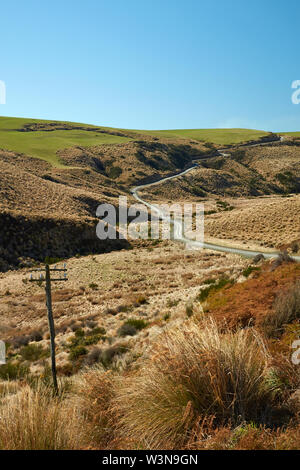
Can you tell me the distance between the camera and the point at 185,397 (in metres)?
3.55

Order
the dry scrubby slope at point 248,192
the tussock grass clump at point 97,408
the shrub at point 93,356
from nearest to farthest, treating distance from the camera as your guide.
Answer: the tussock grass clump at point 97,408
the shrub at point 93,356
the dry scrubby slope at point 248,192

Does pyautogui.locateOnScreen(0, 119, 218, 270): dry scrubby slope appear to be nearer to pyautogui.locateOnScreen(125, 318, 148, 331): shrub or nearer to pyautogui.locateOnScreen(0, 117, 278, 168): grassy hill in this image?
pyautogui.locateOnScreen(0, 117, 278, 168): grassy hill

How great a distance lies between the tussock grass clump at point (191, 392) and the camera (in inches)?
134

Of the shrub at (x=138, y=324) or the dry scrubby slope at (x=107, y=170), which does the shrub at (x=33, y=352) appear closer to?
the shrub at (x=138, y=324)

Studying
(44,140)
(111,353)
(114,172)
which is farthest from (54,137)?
(111,353)

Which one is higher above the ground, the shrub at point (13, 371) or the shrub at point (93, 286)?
the shrub at point (13, 371)

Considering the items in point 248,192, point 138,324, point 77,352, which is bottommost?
point 77,352

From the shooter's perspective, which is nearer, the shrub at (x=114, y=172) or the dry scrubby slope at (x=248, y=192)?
the dry scrubby slope at (x=248, y=192)

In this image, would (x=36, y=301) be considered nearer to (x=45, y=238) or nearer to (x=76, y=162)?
(x=45, y=238)

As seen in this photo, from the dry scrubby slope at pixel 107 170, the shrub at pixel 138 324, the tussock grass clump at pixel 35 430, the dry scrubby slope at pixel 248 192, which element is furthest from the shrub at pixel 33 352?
the dry scrubby slope at pixel 107 170

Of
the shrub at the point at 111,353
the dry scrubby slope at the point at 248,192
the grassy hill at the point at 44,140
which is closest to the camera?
the shrub at the point at 111,353

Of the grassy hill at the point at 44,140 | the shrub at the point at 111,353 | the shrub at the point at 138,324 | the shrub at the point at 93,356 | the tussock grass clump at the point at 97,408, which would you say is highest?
the grassy hill at the point at 44,140

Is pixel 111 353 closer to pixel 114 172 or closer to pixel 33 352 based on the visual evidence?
pixel 33 352

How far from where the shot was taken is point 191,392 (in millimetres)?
3533
